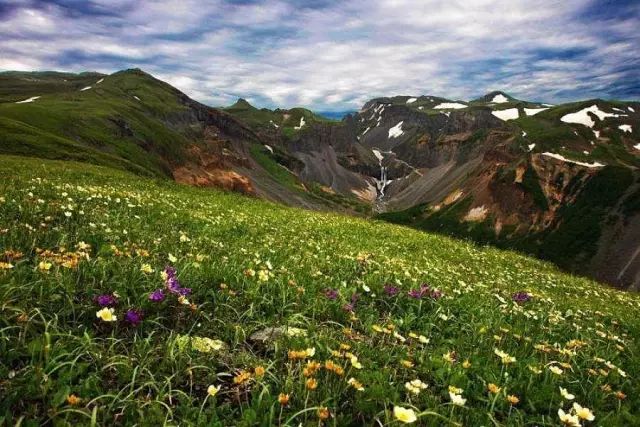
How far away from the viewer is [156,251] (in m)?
9.03

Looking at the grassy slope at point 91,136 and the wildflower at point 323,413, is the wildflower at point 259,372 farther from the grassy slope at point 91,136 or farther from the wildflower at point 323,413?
the grassy slope at point 91,136

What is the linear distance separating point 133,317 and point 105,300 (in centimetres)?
48

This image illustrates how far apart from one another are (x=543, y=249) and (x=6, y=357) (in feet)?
395

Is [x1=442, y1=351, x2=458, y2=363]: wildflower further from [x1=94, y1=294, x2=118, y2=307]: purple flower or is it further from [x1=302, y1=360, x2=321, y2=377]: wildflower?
[x1=94, y1=294, x2=118, y2=307]: purple flower

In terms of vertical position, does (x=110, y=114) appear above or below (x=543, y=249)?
above

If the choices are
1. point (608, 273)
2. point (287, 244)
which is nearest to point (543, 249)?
point (608, 273)

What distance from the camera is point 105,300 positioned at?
5816mm

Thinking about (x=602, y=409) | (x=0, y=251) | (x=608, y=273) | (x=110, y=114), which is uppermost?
(x=110, y=114)

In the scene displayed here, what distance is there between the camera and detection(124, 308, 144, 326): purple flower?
5.62m

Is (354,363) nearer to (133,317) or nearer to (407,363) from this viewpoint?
(407,363)

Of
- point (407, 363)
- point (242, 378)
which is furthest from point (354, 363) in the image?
point (242, 378)

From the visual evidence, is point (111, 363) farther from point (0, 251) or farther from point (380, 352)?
point (0, 251)

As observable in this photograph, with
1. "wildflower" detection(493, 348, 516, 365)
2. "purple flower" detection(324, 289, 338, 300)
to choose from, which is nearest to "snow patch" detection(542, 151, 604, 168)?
"purple flower" detection(324, 289, 338, 300)

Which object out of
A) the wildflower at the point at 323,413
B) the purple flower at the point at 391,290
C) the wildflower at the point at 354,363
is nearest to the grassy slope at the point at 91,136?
the purple flower at the point at 391,290
